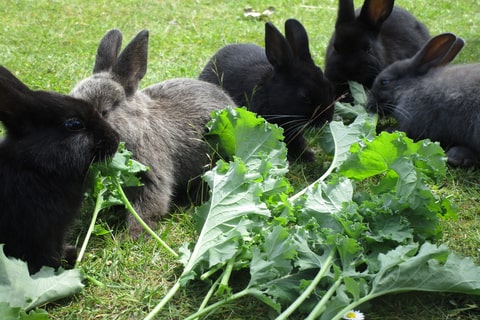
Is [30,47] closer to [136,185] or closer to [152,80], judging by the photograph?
[152,80]

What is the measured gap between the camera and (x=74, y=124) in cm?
288

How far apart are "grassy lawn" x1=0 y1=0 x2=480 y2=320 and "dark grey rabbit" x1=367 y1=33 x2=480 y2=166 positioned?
0.34 metres

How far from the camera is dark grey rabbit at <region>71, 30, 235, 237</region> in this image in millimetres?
3557

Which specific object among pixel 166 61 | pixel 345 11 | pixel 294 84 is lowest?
pixel 166 61

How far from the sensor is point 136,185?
11.0 feet

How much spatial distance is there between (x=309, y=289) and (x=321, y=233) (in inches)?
15.1

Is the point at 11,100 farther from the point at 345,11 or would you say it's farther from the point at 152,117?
the point at 345,11

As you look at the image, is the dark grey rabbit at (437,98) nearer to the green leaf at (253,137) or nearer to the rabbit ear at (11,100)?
the green leaf at (253,137)

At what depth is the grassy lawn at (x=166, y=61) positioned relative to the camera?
2.77 metres

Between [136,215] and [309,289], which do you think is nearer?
[309,289]

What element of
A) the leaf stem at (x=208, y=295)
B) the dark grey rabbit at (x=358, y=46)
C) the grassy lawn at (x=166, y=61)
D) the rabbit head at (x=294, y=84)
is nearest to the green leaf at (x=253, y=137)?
the grassy lawn at (x=166, y=61)

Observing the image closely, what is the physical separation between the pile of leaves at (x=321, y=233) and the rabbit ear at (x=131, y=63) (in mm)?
665

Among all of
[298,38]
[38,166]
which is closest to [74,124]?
[38,166]

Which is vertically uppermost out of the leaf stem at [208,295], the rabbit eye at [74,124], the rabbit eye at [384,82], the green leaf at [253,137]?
the rabbit eye at [74,124]
